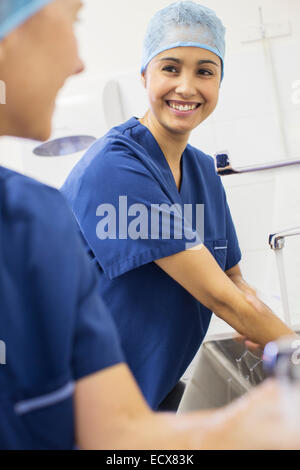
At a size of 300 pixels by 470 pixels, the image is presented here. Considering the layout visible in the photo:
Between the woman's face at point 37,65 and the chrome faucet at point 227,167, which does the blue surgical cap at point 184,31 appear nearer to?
the chrome faucet at point 227,167

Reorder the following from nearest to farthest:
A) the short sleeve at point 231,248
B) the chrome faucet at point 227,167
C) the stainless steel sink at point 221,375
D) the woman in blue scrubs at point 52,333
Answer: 1. the woman in blue scrubs at point 52,333
2. the chrome faucet at point 227,167
3. the stainless steel sink at point 221,375
4. the short sleeve at point 231,248

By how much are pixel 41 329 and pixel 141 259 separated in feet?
1.38

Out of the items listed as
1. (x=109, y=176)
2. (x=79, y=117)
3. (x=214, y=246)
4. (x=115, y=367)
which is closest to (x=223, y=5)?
(x=79, y=117)

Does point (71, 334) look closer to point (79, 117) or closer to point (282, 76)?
point (79, 117)

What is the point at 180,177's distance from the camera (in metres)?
1.01

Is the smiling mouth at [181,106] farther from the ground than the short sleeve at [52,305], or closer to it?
farther from the ground

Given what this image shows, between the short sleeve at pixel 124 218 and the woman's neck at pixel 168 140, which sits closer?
the short sleeve at pixel 124 218

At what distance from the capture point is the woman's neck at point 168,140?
96cm

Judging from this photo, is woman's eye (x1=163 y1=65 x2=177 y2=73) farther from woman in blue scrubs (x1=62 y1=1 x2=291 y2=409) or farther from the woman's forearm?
the woman's forearm

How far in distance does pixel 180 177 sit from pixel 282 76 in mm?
1187

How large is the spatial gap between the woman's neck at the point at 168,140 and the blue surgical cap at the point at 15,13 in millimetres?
596

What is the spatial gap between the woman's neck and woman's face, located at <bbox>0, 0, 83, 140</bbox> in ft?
1.79

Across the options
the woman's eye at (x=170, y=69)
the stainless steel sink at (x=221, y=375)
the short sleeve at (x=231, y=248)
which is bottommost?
the stainless steel sink at (x=221, y=375)

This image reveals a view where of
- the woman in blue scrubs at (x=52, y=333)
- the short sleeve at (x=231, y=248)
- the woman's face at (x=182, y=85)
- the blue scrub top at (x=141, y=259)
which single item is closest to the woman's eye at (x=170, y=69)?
the woman's face at (x=182, y=85)
